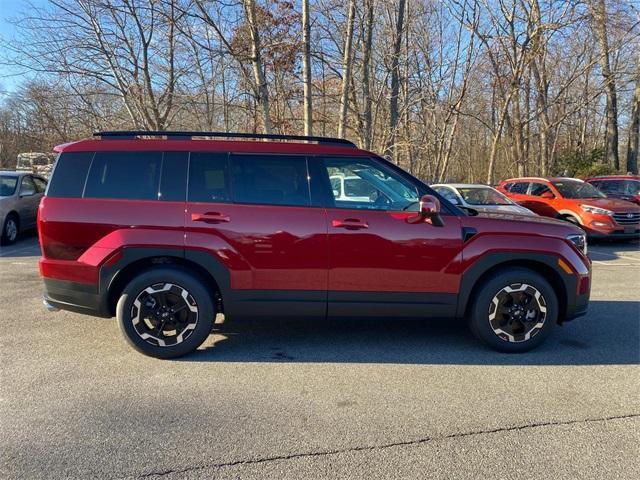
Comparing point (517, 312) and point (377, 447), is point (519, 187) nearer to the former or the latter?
point (517, 312)

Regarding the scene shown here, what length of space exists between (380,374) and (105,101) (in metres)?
17.4

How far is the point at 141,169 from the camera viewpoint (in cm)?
400

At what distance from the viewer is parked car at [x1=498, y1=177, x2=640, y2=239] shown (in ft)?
35.3

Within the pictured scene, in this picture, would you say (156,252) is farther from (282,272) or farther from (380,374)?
(380,374)

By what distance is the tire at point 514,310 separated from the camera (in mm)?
4055

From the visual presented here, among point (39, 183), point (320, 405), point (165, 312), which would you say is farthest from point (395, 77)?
point (320, 405)

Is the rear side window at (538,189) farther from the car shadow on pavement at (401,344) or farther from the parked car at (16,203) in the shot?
the parked car at (16,203)

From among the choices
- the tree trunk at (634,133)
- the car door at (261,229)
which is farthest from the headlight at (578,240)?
the tree trunk at (634,133)

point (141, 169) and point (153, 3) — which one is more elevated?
point (153, 3)

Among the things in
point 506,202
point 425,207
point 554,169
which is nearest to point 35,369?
point 425,207

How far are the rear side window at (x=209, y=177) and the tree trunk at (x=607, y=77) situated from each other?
19.7 meters

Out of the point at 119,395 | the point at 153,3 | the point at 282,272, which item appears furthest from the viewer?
the point at 153,3

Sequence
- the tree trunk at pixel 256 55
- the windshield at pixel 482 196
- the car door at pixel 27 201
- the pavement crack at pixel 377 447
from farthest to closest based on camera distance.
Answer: the tree trunk at pixel 256 55 < the car door at pixel 27 201 < the windshield at pixel 482 196 < the pavement crack at pixel 377 447

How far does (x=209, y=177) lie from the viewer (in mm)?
3992
